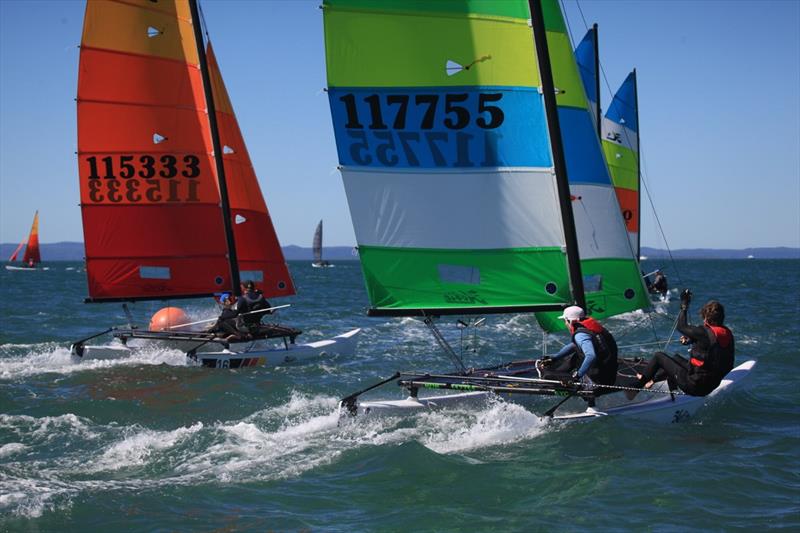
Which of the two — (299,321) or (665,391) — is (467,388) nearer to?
(665,391)

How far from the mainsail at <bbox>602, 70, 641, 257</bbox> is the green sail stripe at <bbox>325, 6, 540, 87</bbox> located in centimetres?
1562

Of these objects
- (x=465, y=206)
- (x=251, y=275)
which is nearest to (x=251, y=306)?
(x=251, y=275)

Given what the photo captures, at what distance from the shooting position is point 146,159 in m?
18.1

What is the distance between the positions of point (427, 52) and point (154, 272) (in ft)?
31.5

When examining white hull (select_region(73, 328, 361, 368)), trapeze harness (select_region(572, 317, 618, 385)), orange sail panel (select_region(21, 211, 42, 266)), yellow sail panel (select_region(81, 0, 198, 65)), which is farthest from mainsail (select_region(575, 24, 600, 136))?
orange sail panel (select_region(21, 211, 42, 266))

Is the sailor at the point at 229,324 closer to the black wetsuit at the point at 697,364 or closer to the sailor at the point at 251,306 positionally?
the sailor at the point at 251,306

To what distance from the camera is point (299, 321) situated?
28281 millimetres

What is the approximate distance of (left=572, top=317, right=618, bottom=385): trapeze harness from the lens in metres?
10.2

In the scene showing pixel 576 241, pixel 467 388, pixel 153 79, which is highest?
pixel 153 79

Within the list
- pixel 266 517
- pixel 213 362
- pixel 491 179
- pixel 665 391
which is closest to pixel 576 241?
pixel 491 179

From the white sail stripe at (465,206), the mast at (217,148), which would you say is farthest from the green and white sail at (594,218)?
the mast at (217,148)

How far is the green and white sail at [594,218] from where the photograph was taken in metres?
11.6

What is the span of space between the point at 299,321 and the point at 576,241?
18.1 m

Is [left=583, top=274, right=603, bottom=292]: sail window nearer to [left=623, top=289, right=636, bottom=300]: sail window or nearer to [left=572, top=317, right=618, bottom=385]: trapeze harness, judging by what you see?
[left=623, top=289, right=636, bottom=300]: sail window
